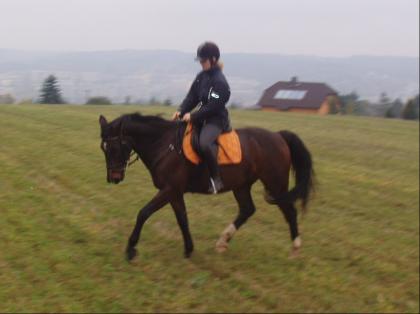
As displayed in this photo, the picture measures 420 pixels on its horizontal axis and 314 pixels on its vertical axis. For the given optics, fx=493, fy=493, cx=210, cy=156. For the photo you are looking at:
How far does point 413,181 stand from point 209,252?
965 cm

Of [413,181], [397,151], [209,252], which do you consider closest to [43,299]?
[209,252]

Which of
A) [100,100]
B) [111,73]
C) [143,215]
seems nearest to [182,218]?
[143,215]

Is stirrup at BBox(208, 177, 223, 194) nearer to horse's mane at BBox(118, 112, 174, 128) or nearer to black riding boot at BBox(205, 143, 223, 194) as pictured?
black riding boot at BBox(205, 143, 223, 194)

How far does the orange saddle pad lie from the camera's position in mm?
6319

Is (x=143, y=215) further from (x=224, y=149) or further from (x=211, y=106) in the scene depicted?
(x=211, y=106)

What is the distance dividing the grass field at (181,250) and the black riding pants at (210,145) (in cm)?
129

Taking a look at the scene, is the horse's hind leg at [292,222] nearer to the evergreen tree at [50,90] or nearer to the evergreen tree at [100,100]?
the evergreen tree at [100,100]

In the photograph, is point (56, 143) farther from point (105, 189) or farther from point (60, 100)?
point (60, 100)

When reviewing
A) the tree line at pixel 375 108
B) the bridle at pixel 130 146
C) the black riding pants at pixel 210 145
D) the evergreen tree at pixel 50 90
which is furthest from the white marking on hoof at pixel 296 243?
the tree line at pixel 375 108

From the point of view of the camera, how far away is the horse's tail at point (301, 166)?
7.20 m

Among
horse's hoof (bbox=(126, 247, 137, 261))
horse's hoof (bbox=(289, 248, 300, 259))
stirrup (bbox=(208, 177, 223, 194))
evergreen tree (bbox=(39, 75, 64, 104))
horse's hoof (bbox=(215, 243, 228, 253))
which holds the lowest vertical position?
horse's hoof (bbox=(289, 248, 300, 259))

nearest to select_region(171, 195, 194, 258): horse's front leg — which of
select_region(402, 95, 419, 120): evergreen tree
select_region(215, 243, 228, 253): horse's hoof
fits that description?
select_region(215, 243, 228, 253): horse's hoof

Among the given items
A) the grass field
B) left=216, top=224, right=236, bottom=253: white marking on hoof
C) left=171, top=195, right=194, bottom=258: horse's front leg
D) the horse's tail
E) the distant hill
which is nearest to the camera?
the grass field

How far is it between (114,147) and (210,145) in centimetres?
121
